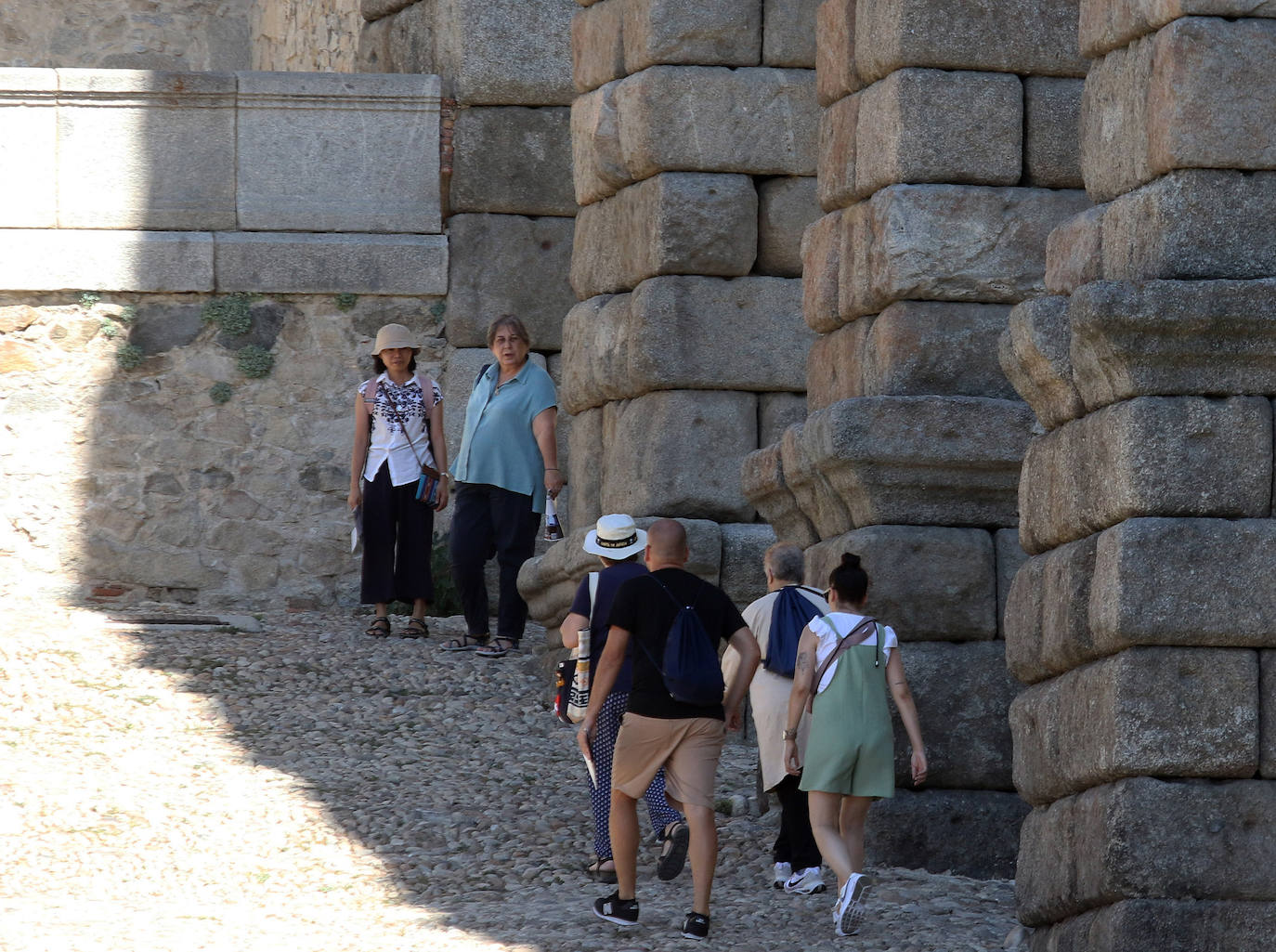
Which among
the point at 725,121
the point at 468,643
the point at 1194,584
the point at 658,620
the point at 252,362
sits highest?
the point at 725,121

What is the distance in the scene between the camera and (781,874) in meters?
7.09

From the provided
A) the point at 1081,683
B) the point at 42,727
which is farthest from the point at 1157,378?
the point at 42,727

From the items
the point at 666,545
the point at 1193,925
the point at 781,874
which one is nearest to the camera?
the point at 1193,925

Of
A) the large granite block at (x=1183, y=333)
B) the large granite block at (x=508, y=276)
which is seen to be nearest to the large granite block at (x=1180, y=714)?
the large granite block at (x=1183, y=333)

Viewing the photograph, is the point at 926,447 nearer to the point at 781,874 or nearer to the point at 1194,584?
the point at 781,874

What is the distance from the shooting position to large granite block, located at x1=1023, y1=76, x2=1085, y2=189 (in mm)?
A: 7633

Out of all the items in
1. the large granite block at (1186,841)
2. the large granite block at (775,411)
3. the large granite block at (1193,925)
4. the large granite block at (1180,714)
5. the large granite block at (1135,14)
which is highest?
the large granite block at (1135,14)

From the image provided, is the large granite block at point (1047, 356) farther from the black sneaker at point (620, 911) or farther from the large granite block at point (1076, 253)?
the black sneaker at point (620, 911)

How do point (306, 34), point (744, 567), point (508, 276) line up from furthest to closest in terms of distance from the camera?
point (306, 34)
point (508, 276)
point (744, 567)

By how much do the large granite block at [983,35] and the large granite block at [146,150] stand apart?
500 cm

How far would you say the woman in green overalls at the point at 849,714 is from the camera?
22.1 ft

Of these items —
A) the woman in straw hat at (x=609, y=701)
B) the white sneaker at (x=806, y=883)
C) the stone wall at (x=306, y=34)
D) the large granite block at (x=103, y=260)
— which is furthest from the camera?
the stone wall at (x=306, y=34)

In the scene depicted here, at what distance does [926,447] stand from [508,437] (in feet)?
10.9

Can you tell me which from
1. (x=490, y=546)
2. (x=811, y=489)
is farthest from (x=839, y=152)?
(x=490, y=546)
